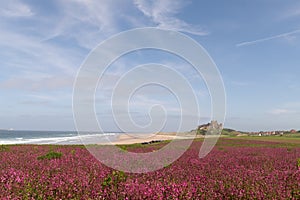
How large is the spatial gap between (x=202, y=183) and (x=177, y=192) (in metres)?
1.28

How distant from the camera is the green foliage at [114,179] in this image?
6.25 meters

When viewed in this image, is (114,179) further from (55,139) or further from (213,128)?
(55,139)

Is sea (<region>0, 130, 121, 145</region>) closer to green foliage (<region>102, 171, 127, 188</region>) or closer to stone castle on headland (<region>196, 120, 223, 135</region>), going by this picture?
stone castle on headland (<region>196, 120, 223, 135</region>)

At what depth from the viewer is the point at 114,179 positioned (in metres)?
6.86

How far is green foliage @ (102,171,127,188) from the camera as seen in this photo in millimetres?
6255

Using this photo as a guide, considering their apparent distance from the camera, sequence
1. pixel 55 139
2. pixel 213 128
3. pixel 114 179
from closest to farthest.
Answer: pixel 114 179 → pixel 213 128 → pixel 55 139

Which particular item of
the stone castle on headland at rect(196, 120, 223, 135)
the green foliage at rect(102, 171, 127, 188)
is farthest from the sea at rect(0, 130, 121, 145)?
the green foliage at rect(102, 171, 127, 188)

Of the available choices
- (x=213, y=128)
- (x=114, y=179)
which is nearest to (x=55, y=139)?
(x=213, y=128)

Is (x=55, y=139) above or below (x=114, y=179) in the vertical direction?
above

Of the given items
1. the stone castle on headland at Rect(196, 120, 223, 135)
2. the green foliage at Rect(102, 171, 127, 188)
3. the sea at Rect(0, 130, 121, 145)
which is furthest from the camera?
the sea at Rect(0, 130, 121, 145)

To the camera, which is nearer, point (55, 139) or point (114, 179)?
point (114, 179)

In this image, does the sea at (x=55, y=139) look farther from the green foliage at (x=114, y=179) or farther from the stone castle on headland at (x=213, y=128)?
the green foliage at (x=114, y=179)

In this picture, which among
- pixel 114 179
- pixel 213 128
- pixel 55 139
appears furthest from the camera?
pixel 55 139

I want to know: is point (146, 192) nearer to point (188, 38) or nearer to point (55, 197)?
point (55, 197)
